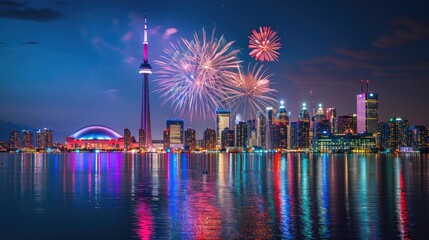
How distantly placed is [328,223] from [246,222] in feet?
13.6

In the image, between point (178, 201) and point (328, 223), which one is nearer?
point (328, 223)

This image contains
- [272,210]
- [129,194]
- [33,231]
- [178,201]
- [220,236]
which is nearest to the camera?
[220,236]

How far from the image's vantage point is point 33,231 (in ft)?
89.0

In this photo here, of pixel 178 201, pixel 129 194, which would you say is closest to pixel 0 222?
pixel 178 201

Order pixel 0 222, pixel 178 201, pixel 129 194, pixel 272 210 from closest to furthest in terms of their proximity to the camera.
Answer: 1. pixel 0 222
2. pixel 272 210
3. pixel 178 201
4. pixel 129 194

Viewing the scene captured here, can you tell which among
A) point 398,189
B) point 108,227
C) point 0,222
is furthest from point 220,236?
point 398,189

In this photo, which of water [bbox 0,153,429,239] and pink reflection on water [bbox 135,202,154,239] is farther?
water [bbox 0,153,429,239]

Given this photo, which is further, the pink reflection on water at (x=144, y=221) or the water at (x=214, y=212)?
the water at (x=214, y=212)

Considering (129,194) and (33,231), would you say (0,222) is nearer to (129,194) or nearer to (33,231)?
(33,231)

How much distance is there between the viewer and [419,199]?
4022 centimetres

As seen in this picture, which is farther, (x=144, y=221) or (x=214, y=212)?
(x=214, y=212)

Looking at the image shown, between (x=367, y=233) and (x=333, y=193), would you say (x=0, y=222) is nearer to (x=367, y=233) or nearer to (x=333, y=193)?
(x=367, y=233)

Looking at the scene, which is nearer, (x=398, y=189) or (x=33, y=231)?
(x=33, y=231)

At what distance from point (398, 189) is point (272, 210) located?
67.0ft
